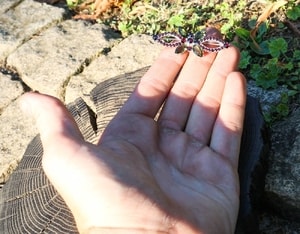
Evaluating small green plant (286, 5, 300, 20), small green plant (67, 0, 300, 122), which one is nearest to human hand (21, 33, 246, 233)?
small green plant (67, 0, 300, 122)

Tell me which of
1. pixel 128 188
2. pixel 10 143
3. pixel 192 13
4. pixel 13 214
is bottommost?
pixel 10 143

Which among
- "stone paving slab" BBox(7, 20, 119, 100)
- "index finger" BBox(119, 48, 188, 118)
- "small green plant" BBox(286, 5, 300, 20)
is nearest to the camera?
"index finger" BBox(119, 48, 188, 118)

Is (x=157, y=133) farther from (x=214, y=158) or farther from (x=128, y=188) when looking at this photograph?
(x=128, y=188)

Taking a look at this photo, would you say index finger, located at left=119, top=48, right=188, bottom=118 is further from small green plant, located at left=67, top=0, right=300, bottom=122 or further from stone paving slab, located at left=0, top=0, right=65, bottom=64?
stone paving slab, located at left=0, top=0, right=65, bottom=64

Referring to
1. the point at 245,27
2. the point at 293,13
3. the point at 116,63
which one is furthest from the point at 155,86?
the point at 293,13

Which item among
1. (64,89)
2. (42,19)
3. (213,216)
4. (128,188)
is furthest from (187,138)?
(42,19)

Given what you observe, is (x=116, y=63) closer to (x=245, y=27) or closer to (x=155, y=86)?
(x=245, y=27)

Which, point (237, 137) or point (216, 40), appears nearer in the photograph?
point (237, 137)

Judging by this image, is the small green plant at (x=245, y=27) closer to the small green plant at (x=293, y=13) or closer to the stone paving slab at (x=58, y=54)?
the small green plant at (x=293, y=13)
